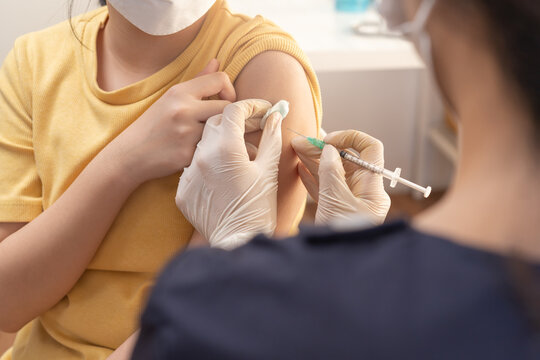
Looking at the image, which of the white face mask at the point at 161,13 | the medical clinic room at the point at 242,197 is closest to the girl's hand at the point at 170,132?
the medical clinic room at the point at 242,197

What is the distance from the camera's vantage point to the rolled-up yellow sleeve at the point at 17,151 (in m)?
1.17

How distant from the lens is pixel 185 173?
1074mm

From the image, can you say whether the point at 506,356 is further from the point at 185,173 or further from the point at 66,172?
the point at 66,172

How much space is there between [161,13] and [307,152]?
0.36m

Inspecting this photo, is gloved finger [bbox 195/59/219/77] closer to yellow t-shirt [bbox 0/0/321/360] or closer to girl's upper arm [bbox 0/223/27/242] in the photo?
yellow t-shirt [bbox 0/0/321/360]

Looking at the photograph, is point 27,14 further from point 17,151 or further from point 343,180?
point 343,180

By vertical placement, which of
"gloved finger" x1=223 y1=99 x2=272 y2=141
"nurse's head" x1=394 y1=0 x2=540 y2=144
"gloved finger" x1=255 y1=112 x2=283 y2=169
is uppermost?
"nurse's head" x1=394 y1=0 x2=540 y2=144

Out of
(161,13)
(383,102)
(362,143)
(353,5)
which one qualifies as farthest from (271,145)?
(383,102)

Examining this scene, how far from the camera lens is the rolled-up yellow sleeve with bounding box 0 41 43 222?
3.85ft

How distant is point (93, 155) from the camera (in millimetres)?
1165

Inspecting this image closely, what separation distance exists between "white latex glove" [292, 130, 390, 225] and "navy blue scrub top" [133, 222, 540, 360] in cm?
50

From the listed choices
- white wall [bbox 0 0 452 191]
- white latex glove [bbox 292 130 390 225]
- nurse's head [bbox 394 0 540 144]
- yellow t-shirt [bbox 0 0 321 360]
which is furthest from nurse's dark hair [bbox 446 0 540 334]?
white wall [bbox 0 0 452 191]

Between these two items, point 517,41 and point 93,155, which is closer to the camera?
point 517,41

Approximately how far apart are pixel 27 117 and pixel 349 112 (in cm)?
231
